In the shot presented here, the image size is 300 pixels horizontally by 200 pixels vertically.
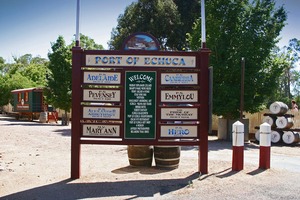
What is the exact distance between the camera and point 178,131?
8.10 meters

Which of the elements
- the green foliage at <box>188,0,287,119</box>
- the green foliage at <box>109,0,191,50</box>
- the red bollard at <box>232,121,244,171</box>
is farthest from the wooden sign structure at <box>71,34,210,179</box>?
the green foliage at <box>109,0,191,50</box>

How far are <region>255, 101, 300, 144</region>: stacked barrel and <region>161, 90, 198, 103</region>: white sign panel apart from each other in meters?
9.77

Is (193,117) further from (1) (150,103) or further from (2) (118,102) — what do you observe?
(2) (118,102)

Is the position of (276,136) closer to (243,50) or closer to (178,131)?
(243,50)

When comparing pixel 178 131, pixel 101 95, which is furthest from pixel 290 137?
pixel 101 95

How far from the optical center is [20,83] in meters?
45.5

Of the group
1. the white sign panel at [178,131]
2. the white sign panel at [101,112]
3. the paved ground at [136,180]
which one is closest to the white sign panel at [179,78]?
the white sign panel at [178,131]

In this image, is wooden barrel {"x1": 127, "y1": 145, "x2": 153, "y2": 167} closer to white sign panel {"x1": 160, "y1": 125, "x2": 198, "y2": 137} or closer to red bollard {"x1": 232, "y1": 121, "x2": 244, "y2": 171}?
white sign panel {"x1": 160, "y1": 125, "x2": 198, "y2": 137}

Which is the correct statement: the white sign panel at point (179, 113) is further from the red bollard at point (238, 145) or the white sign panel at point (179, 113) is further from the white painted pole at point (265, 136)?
the white painted pole at point (265, 136)

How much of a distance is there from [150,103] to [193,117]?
1.03m

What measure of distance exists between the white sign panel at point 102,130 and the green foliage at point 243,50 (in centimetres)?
945

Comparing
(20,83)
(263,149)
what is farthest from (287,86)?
(263,149)

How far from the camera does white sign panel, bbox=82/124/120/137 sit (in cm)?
791

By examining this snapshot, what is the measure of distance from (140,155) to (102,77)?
2.25 m
